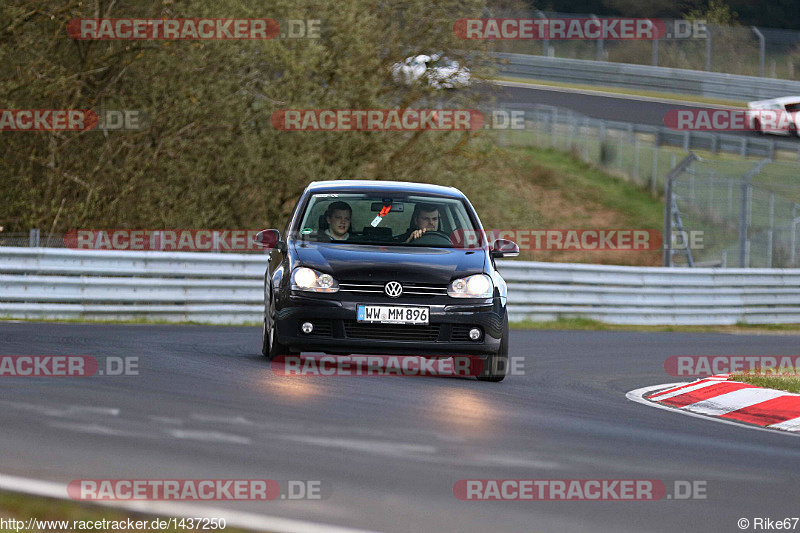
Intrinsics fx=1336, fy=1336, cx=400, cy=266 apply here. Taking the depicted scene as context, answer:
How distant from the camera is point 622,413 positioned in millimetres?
9195

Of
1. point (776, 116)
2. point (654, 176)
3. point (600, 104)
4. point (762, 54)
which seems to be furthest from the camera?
point (762, 54)

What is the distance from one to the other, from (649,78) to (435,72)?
21655 mm

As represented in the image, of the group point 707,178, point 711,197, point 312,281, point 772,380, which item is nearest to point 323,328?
point 312,281

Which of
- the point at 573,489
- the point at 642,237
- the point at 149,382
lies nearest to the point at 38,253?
the point at 149,382

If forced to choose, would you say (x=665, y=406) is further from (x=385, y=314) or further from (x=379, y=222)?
(x=379, y=222)

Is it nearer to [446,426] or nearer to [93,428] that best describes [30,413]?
[93,428]

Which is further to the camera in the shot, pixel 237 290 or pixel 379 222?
pixel 237 290

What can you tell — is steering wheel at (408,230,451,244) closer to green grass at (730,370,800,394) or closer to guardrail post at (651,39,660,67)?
green grass at (730,370,800,394)

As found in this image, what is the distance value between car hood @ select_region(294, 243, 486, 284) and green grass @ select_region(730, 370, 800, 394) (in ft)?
8.16

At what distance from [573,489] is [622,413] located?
3294mm

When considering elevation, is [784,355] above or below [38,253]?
below

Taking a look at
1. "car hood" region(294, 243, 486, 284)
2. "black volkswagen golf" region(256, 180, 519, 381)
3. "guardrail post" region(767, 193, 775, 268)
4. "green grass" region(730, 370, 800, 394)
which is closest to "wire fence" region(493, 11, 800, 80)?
"guardrail post" region(767, 193, 775, 268)

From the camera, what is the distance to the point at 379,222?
11297 mm

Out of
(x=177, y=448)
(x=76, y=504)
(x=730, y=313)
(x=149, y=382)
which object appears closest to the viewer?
(x=76, y=504)
